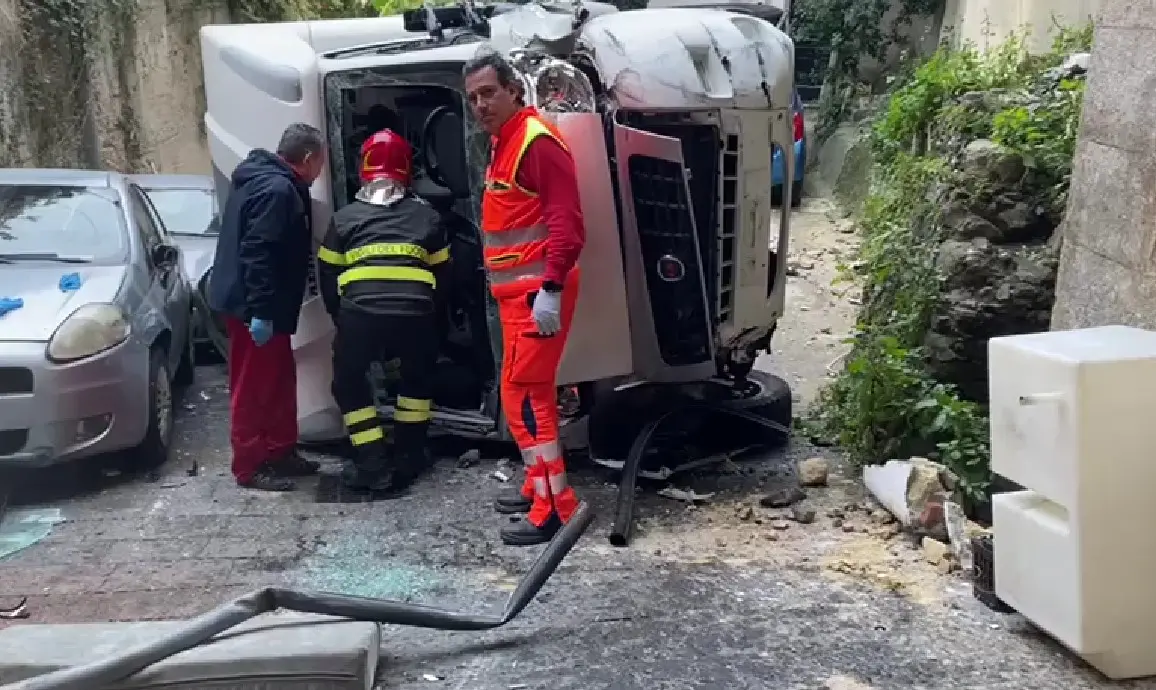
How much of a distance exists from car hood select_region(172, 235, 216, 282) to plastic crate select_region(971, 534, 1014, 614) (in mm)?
5091

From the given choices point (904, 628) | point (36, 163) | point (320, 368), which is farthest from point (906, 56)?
point (904, 628)

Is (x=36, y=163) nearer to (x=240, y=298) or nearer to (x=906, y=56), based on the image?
(x=240, y=298)

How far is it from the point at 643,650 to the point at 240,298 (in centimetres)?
262

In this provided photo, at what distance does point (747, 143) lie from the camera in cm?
534

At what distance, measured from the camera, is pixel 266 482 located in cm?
554

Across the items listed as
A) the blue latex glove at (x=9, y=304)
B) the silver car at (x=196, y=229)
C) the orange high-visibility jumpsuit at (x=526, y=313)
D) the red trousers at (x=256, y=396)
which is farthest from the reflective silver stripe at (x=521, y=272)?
the silver car at (x=196, y=229)

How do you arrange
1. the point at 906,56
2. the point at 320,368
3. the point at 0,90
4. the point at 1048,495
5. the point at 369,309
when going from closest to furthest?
the point at 1048,495 < the point at 369,309 < the point at 320,368 < the point at 0,90 < the point at 906,56

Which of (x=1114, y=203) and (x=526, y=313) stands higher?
(x=1114, y=203)

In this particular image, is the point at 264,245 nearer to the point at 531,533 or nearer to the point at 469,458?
the point at 469,458

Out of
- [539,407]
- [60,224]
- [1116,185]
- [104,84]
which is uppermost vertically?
[104,84]

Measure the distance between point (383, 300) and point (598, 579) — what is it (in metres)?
1.66

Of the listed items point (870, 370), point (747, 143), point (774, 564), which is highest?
point (747, 143)

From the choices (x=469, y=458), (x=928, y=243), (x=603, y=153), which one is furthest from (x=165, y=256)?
(x=928, y=243)

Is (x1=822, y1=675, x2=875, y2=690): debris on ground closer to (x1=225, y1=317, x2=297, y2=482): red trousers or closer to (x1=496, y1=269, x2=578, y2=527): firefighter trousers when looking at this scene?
(x1=496, y1=269, x2=578, y2=527): firefighter trousers
